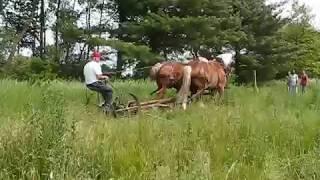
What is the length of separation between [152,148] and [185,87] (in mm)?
8443

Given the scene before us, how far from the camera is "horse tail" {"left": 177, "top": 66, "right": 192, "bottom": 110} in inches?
590

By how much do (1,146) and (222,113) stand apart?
4130 millimetres

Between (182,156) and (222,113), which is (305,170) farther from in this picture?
(222,113)

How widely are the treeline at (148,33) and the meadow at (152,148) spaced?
19613 millimetres

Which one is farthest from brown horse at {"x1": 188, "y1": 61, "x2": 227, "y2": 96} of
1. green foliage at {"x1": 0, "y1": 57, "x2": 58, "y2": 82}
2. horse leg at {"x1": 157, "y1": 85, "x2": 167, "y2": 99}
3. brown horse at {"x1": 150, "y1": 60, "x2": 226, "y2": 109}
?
green foliage at {"x1": 0, "y1": 57, "x2": 58, "y2": 82}

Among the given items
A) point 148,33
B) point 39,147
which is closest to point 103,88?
point 39,147

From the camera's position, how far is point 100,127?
7922mm

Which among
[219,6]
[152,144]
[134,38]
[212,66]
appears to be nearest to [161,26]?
[134,38]

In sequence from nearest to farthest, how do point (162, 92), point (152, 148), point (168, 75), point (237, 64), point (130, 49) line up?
1. point (152, 148)
2. point (168, 75)
3. point (162, 92)
4. point (130, 49)
5. point (237, 64)

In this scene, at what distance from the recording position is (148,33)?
32219 millimetres

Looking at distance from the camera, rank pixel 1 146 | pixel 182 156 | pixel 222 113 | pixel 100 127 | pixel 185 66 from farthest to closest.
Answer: pixel 185 66 → pixel 222 113 → pixel 100 127 → pixel 182 156 → pixel 1 146

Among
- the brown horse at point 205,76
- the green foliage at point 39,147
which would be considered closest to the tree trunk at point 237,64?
the brown horse at point 205,76

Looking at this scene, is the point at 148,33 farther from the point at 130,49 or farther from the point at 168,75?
the point at 168,75

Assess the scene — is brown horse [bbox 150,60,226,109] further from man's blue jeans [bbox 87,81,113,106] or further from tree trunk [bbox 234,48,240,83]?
tree trunk [bbox 234,48,240,83]
